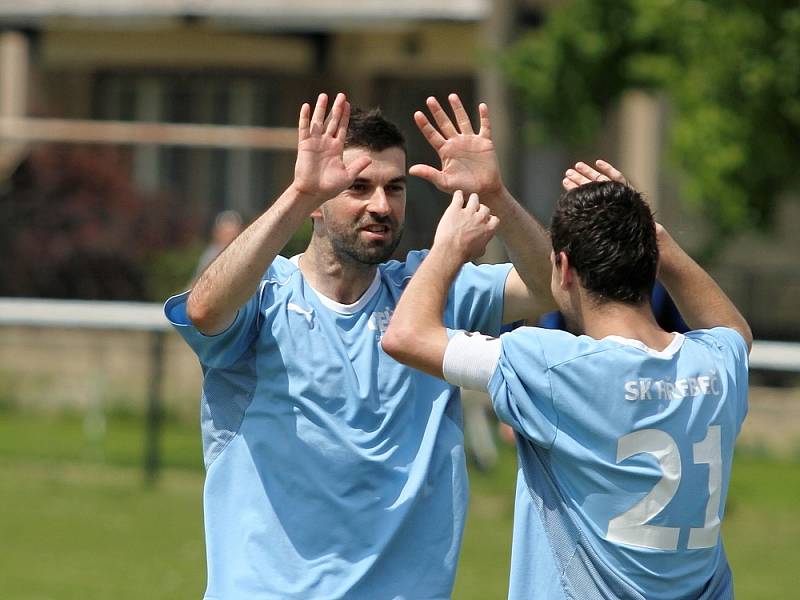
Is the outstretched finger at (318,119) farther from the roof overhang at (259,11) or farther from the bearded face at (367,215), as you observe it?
the roof overhang at (259,11)

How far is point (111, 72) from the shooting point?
21094mm

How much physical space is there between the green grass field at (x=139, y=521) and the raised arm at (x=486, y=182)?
422cm

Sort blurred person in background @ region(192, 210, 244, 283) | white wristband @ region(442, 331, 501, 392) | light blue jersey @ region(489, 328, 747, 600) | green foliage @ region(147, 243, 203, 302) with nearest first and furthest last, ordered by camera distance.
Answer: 1. light blue jersey @ region(489, 328, 747, 600)
2. white wristband @ region(442, 331, 501, 392)
3. blurred person in background @ region(192, 210, 244, 283)
4. green foliage @ region(147, 243, 203, 302)

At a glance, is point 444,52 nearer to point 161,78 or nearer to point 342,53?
point 342,53

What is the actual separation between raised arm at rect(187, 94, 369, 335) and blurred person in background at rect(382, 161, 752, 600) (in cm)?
38

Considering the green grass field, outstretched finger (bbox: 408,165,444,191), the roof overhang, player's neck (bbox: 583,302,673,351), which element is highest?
the roof overhang

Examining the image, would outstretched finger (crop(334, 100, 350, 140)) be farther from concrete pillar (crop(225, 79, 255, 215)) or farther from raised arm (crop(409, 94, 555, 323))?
concrete pillar (crop(225, 79, 255, 215))

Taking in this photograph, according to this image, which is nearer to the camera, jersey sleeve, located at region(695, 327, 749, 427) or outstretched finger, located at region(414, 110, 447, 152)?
jersey sleeve, located at region(695, 327, 749, 427)

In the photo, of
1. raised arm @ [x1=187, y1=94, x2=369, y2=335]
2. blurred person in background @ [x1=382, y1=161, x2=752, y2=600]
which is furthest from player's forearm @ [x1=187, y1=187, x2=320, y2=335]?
blurred person in background @ [x1=382, y1=161, x2=752, y2=600]

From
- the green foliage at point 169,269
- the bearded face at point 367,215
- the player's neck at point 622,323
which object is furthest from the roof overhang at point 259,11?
the player's neck at point 622,323

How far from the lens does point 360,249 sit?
14.7ft

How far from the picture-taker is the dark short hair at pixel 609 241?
382 cm

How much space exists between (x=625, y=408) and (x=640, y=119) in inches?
626

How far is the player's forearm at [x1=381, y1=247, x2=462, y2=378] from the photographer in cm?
392
